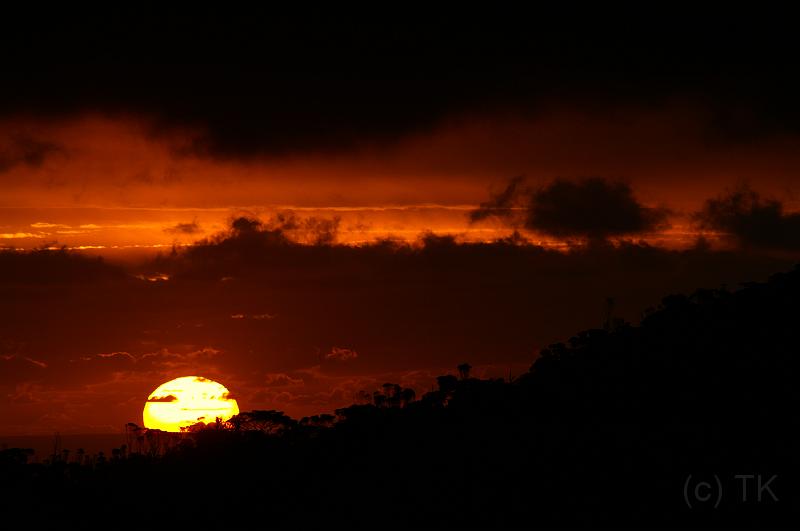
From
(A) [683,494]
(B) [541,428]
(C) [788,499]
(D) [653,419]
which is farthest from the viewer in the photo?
(B) [541,428]

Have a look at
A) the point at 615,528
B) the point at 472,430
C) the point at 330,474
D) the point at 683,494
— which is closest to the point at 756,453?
the point at 683,494

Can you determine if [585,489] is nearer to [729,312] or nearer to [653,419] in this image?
[653,419]

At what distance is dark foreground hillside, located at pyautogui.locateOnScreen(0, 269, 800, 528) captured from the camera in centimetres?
7625

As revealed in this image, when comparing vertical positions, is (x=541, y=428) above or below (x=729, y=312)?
below

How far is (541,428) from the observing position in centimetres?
9631

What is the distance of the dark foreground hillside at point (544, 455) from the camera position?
3002 inches

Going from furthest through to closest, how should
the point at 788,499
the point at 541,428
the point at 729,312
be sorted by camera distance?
the point at 729,312
the point at 541,428
the point at 788,499

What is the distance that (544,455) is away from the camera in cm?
8856

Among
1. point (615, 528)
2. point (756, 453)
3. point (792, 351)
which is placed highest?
point (792, 351)

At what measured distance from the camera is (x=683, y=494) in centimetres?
7400

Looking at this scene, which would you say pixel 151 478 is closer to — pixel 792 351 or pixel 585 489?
pixel 585 489

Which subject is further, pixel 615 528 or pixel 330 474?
pixel 330 474

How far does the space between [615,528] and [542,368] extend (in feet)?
145

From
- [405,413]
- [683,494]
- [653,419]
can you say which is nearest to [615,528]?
[683,494]
